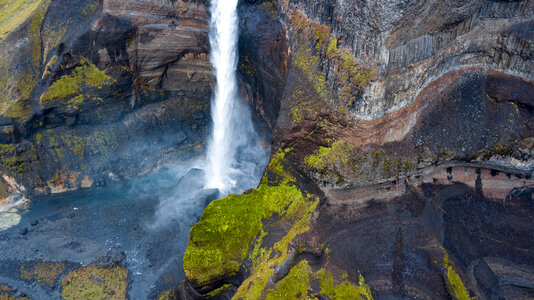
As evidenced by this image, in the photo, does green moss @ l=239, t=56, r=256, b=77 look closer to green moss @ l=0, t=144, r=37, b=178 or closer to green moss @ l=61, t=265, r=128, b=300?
green moss @ l=61, t=265, r=128, b=300

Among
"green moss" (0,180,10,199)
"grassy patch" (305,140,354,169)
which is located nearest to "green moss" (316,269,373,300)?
"grassy patch" (305,140,354,169)

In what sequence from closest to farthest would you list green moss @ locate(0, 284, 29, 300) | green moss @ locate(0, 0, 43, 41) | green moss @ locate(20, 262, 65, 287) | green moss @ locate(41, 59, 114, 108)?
green moss @ locate(0, 284, 29, 300) < green moss @ locate(20, 262, 65, 287) < green moss @ locate(41, 59, 114, 108) < green moss @ locate(0, 0, 43, 41)

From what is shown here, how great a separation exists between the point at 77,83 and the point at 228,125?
33.4ft

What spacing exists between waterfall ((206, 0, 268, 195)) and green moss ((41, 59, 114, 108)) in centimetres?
752

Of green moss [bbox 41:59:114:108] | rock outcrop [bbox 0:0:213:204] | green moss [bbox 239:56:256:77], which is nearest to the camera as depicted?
rock outcrop [bbox 0:0:213:204]

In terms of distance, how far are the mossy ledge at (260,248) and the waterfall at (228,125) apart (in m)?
7.27

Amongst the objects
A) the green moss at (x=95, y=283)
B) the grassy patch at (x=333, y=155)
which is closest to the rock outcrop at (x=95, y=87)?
the green moss at (x=95, y=283)

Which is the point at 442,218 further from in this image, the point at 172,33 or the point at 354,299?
the point at 172,33

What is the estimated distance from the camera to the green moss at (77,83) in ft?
76.4

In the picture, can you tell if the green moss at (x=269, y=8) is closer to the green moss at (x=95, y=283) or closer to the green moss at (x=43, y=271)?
the green moss at (x=95, y=283)

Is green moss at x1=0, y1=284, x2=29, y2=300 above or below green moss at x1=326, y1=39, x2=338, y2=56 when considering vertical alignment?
below

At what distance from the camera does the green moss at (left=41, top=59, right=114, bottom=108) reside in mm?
23281

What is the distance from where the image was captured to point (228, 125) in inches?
1042

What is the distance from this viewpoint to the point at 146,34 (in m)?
24.2
